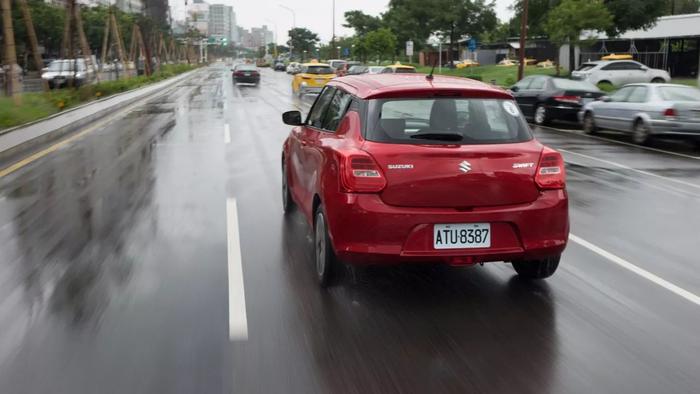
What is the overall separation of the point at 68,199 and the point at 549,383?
23.1ft

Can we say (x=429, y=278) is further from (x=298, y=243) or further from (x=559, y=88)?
(x=559, y=88)

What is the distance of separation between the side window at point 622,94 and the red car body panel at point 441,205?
1244cm

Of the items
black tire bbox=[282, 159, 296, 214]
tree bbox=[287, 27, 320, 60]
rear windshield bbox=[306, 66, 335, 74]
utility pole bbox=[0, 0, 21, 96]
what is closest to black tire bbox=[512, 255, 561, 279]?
black tire bbox=[282, 159, 296, 214]

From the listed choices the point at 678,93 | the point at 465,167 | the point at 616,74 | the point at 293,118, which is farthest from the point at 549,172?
the point at 616,74

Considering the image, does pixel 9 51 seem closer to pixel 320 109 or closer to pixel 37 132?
pixel 37 132

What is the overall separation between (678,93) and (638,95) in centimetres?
91

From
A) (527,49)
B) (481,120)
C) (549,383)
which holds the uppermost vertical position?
(527,49)

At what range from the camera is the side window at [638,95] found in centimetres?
1574

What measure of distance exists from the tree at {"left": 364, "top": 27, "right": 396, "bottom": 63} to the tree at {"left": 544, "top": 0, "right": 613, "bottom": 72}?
35.6 metres

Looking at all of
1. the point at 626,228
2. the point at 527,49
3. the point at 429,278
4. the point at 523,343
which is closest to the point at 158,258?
the point at 429,278

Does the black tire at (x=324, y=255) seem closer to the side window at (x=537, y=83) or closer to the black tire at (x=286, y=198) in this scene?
the black tire at (x=286, y=198)

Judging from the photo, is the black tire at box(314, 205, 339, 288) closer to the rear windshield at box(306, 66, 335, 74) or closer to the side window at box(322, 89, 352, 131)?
the side window at box(322, 89, 352, 131)

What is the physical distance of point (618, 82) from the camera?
33656 millimetres

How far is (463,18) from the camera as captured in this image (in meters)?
68.2
